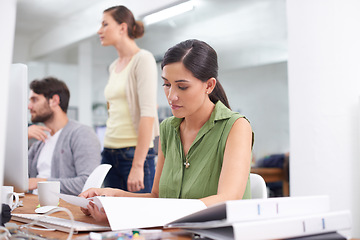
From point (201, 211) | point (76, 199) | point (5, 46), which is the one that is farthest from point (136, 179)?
point (5, 46)

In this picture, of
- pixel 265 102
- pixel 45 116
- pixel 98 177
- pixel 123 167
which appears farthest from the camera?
pixel 265 102

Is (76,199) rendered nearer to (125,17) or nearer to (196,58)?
(196,58)

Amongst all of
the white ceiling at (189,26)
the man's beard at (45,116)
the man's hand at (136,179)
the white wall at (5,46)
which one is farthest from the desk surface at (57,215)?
the white ceiling at (189,26)

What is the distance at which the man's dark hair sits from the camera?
2.58 metres

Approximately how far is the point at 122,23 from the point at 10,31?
6.34ft

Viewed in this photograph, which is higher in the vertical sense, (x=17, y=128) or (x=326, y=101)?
(x=326, y=101)

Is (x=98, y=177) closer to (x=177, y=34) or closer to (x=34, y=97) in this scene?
(x=34, y=97)

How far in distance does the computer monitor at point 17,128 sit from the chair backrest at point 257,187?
0.75 meters

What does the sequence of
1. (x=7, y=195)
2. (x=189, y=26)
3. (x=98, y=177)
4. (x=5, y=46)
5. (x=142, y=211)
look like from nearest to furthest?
(x=5, y=46)
(x=142, y=211)
(x=7, y=195)
(x=98, y=177)
(x=189, y=26)

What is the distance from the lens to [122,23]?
A: 2.51 meters

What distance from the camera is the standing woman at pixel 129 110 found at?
2.37 metres

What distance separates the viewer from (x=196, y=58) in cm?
133

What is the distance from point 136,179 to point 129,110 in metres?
0.42

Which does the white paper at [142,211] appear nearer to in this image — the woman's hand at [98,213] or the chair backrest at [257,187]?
the woman's hand at [98,213]
